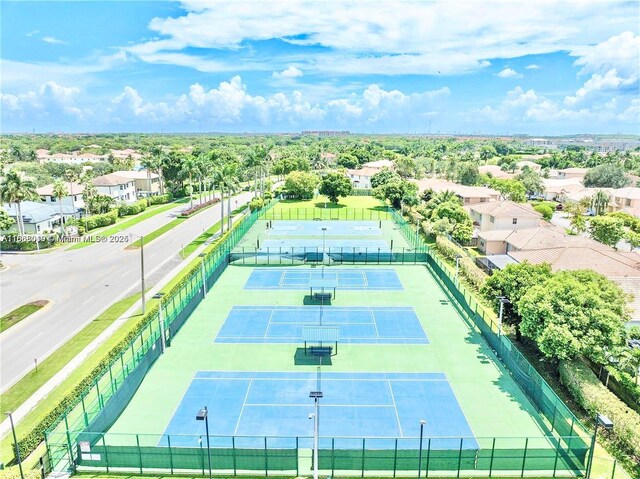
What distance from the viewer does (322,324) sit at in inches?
1256

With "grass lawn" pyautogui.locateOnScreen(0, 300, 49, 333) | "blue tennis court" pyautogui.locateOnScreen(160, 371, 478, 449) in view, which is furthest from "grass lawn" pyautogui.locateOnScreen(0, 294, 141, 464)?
"blue tennis court" pyautogui.locateOnScreen(160, 371, 478, 449)

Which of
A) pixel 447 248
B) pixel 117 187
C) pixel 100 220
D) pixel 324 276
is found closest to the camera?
pixel 324 276

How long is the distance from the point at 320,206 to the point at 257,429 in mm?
64511

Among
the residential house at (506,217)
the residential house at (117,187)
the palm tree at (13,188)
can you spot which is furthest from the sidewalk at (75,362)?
the residential house at (117,187)

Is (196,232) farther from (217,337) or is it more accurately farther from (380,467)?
(380,467)

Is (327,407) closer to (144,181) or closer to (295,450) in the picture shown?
(295,450)

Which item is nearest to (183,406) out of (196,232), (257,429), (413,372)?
(257,429)

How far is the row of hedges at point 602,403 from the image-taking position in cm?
1875

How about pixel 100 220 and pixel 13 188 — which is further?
pixel 100 220

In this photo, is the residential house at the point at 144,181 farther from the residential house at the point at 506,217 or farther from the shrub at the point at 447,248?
the residential house at the point at 506,217

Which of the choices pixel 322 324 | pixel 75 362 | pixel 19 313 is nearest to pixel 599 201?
pixel 322 324

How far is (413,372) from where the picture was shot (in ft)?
84.5

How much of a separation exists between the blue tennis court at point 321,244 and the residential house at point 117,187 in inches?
1280

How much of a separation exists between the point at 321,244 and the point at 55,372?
34.4 meters
